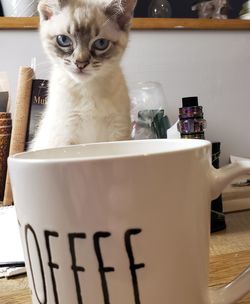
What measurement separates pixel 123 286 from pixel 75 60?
486 millimetres

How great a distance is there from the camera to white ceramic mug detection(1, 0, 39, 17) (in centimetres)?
84

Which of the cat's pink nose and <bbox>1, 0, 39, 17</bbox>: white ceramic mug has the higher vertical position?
<bbox>1, 0, 39, 17</bbox>: white ceramic mug

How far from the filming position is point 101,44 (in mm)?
658

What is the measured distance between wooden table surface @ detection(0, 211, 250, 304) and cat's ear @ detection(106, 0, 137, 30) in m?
0.42

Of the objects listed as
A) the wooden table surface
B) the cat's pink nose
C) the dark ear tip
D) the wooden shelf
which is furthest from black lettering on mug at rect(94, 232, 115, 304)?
the wooden shelf

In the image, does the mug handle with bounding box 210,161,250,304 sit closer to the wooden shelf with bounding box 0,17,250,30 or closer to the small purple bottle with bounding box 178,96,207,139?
the small purple bottle with bounding box 178,96,207,139

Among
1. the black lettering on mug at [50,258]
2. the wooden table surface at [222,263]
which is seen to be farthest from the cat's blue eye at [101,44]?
the black lettering on mug at [50,258]

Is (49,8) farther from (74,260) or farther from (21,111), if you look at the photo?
(74,260)

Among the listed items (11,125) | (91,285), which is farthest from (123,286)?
(11,125)

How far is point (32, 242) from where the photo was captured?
23 cm

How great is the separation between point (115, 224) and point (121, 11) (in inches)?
21.4

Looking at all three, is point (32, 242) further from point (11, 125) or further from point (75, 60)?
point (11, 125)

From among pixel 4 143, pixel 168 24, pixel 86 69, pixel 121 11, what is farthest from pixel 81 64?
pixel 168 24

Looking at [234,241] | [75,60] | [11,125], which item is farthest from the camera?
[11,125]
